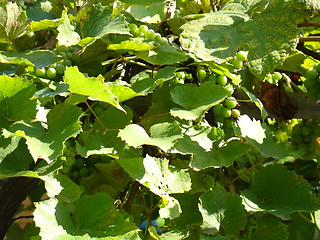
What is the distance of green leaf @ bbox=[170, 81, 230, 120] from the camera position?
93 cm

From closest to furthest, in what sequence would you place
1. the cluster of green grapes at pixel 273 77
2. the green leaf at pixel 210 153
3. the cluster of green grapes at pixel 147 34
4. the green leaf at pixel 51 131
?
the green leaf at pixel 51 131 → the green leaf at pixel 210 153 → the cluster of green grapes at pixel 147 34 → the cluster of green grapes at pixel 273 77

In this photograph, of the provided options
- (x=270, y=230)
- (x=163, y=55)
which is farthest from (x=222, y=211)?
→ (x=163, y=55)

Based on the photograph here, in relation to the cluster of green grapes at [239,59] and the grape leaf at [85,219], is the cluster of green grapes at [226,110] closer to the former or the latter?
the cluster of green grapes at [239,59]

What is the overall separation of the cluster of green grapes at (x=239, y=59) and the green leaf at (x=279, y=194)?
0.22 metres

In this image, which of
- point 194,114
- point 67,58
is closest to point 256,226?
point 194,114

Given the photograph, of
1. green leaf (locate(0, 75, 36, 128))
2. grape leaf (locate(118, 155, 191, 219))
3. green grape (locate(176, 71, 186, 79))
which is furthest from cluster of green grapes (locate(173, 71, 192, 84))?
green leaf (locate(0, 75, 36, 128))

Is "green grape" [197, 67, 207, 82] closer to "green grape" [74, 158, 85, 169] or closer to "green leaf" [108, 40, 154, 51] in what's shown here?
"green leaf" [108, 40, 154, 51]

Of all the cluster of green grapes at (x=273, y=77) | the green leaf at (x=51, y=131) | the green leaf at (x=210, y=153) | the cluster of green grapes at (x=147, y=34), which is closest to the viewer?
the green leaf at (x=51, y=131)

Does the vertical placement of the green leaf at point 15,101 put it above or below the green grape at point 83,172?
above

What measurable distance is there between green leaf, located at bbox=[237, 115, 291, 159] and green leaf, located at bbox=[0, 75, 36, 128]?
401 mm

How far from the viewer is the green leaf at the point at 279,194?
0.96 meters

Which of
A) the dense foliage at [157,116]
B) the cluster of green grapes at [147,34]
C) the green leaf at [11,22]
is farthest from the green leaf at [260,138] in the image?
the green leaf at [11,22]

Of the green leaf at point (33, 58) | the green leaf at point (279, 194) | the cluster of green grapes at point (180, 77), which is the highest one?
the green leaf at point (33, 58)

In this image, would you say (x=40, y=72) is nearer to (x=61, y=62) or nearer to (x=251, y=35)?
(x=61, y=62)
